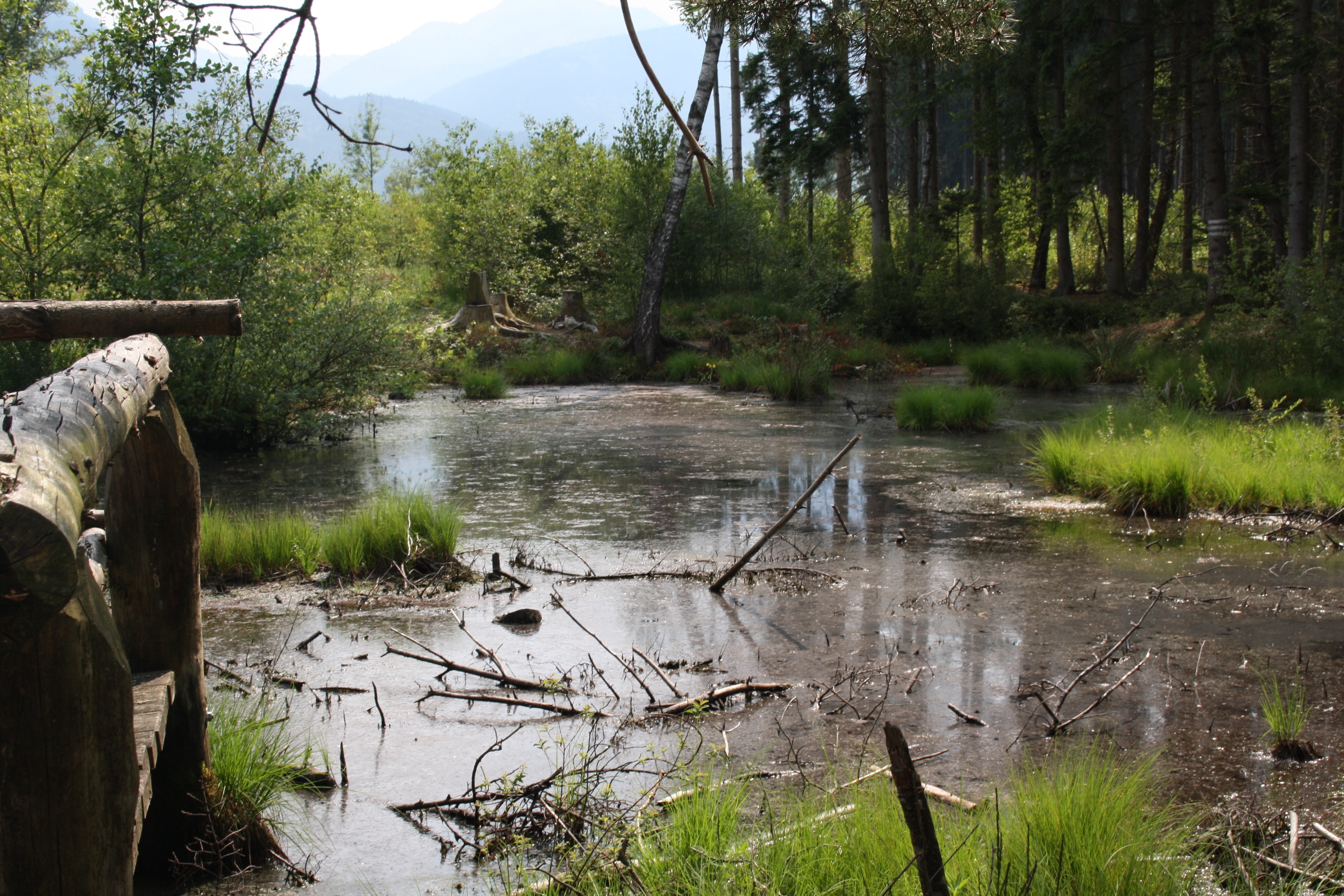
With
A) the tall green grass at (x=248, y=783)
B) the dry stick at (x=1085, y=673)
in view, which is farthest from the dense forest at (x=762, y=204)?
the dry stick at (x=1085, y=673)

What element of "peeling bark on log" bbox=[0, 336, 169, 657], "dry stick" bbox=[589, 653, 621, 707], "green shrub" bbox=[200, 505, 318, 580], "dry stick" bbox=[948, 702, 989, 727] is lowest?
"dry stick" bbox=[948, 702, 989, 727]

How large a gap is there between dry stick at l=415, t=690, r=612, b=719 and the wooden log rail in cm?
128

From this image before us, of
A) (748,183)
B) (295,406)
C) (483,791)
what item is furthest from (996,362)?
(748,183)

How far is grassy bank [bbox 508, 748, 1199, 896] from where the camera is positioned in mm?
2350

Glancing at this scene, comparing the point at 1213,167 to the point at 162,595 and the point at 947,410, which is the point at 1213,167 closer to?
the point at 947,410

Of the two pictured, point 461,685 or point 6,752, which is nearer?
point 6,752

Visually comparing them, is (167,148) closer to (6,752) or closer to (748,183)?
(6,752)

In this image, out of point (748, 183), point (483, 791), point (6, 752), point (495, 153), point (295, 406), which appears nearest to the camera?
point (6, 752)

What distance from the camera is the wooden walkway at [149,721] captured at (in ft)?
7.31

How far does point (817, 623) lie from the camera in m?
5.27

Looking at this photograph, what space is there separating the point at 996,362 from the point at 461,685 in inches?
505

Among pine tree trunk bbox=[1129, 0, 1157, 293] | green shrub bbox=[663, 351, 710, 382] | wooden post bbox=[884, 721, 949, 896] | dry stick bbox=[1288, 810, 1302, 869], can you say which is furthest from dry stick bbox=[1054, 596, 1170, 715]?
pine tree trunk bbox=[1129, 0, 1157, 293]

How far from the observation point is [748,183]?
3250 cm

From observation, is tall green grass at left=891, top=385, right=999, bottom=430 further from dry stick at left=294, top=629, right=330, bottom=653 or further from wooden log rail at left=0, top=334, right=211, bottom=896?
wooden log rail at left=0, top=334, right=211, bottom=896
